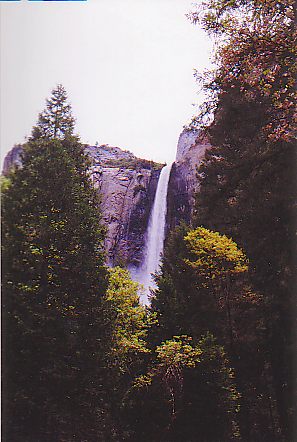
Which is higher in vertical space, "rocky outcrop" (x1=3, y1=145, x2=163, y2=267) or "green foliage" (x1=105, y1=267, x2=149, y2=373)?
"rocky outcrop" (x1=3, y1=145, x2=163, y2=267)

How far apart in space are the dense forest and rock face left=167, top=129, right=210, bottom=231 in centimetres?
31

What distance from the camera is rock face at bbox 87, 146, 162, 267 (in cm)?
443

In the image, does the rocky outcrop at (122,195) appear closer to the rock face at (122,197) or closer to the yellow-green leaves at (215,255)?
the rock face at (122,197)

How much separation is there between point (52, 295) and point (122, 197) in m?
1.87

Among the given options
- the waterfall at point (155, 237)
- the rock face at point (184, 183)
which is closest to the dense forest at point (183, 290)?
the waterfall at point (155, 237)

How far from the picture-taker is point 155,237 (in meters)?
5.76

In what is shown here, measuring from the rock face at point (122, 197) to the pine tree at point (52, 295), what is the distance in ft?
0.95

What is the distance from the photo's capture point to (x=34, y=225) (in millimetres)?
3564

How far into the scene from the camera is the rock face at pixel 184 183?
573cm

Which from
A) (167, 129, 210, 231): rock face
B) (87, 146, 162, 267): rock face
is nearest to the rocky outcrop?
(87, 146, 162, 267): rock face

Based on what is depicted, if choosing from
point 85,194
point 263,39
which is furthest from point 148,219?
point 263,39

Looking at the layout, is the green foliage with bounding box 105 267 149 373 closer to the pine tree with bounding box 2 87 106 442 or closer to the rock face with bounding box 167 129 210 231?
the pine tree with bounding box 2 87 106 442

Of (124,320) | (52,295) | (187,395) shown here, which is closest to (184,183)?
(124,320)

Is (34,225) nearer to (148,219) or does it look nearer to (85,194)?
(85,194)
